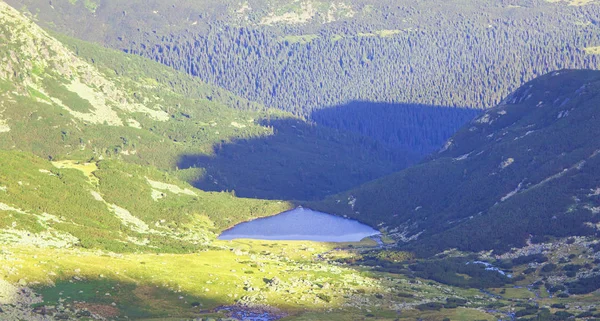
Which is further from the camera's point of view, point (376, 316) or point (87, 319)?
point (376, 316)

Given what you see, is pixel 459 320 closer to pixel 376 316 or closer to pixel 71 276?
pixel 376 316

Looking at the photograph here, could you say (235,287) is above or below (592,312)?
above

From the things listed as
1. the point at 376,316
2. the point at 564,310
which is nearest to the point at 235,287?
the point at 376,316

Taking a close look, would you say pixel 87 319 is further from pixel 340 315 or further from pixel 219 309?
pixel 340 315

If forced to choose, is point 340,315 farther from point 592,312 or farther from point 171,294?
point 592,312

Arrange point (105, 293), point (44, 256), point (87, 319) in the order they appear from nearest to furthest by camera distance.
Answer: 1. point (87, 319)
2. point (105, 293)
3. point (44, 256)

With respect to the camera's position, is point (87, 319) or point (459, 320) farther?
point (459, 320)

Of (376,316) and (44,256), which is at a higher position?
(44,256)

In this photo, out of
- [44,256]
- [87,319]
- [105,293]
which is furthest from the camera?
[44,256]

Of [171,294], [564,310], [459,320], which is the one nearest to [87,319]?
[171,294]
